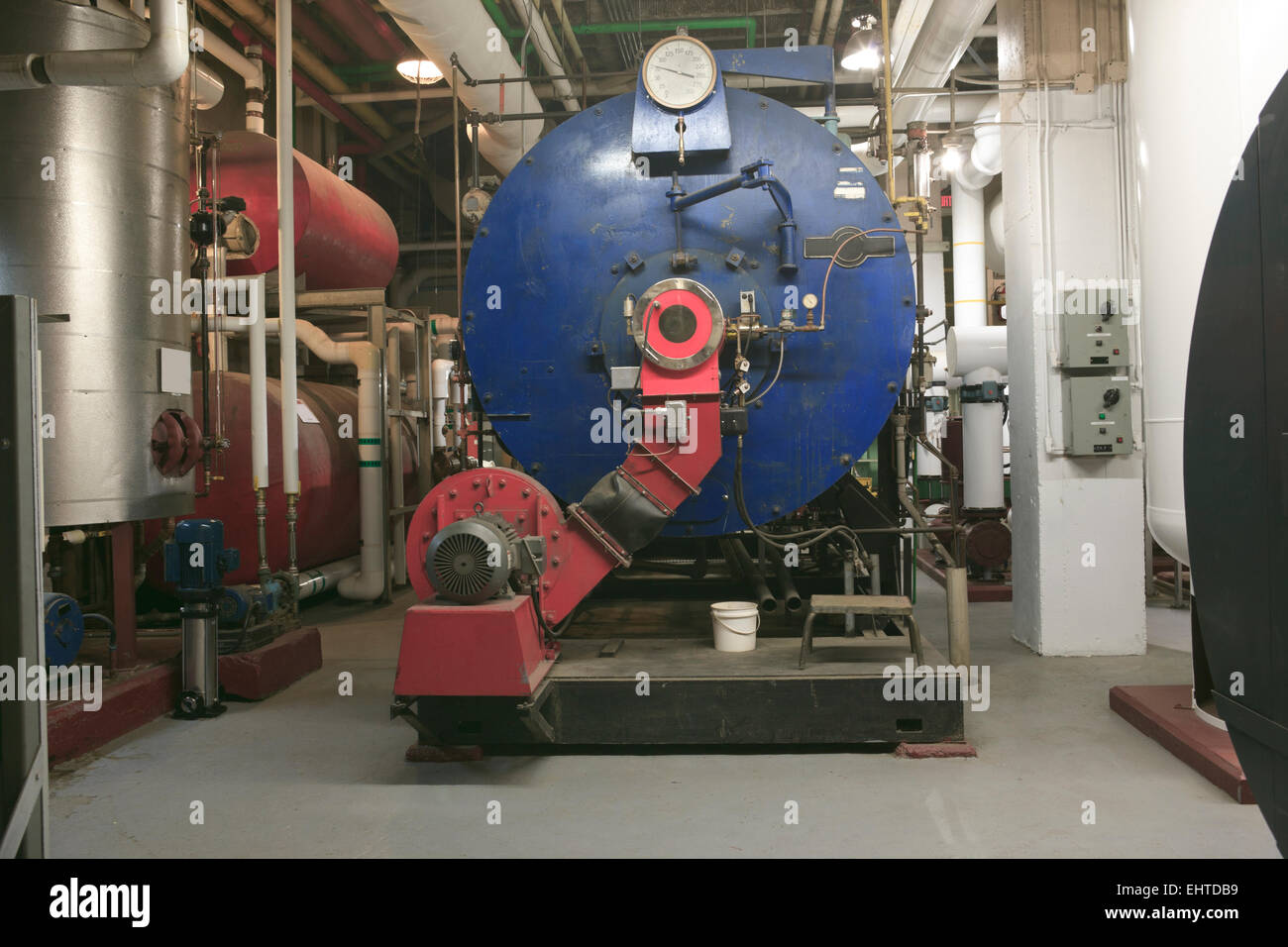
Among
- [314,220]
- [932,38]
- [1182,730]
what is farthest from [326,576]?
[932,38]

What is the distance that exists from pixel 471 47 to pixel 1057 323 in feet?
11.8

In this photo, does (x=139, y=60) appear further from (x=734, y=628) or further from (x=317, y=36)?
(x=317, y=36)

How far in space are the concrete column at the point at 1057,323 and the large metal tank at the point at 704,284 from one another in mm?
1581

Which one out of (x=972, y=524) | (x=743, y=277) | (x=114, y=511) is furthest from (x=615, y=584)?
(x=972, y=524)

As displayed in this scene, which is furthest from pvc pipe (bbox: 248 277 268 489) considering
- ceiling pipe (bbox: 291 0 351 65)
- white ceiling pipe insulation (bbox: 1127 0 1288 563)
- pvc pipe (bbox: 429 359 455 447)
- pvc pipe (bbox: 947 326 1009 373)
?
pvc pipe (bbox: 947 326 1009 373)

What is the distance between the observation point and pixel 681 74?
363 cm

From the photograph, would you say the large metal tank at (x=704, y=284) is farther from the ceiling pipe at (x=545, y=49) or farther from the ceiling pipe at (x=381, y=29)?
the ceiling pipe at (x=381, y=29)

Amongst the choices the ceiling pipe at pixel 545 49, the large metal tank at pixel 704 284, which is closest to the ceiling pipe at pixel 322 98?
the ceiling pipe at pixel 545 49

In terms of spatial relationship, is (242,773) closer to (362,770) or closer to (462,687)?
(362,770)

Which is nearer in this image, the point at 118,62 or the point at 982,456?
the point at 118,62

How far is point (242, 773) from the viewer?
125 inches

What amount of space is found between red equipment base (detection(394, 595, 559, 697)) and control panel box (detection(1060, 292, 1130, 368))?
3.26m

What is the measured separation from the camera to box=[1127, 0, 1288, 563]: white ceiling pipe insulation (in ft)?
9.33

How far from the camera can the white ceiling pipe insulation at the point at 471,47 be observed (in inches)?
194
